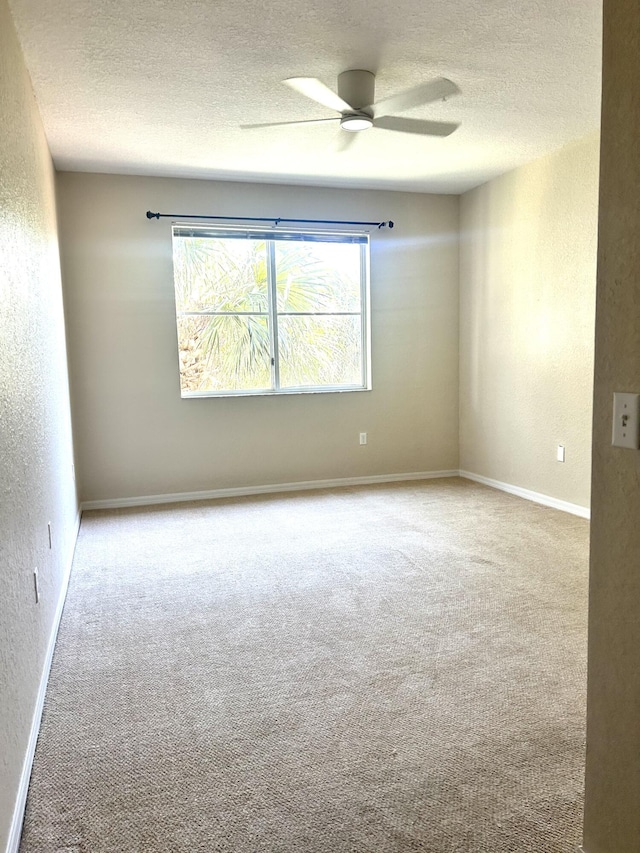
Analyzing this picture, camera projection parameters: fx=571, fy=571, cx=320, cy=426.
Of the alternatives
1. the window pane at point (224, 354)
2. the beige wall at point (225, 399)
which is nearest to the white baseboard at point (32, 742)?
the beige wall at point (225, 399)

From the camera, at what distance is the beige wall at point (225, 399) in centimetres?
454

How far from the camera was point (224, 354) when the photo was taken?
4.93 meters

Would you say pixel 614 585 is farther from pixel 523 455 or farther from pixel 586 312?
pixel 523 455

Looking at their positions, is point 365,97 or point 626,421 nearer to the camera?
point 626,421

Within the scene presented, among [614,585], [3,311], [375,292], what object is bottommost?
[614,585]

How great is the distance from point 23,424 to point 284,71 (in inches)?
83.2

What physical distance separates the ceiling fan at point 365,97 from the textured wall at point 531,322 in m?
1.49

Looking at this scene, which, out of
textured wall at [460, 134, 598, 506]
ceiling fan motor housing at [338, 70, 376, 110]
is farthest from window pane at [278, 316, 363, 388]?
ceiling fan motor housing at [338, 70, 376, 110]

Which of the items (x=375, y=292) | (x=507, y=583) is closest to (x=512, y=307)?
(x=375, y=292)

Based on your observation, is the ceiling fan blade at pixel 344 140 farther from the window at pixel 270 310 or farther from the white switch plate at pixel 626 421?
the white switch plate at pixel 626 421

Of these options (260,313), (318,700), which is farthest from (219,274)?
(318,700)

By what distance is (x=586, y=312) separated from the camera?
4004mm

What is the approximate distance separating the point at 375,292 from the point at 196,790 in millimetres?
4369

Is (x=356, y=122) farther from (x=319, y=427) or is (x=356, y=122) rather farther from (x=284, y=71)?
(x=319, y=427)
